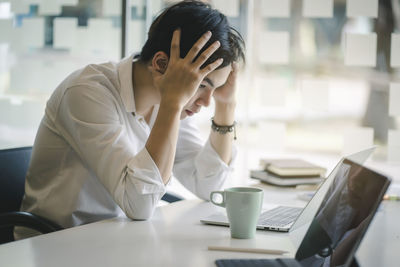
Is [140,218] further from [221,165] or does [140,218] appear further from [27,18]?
[27,18]

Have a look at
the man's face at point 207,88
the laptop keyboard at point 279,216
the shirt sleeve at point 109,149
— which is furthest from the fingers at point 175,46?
the laptop keyboard at point 279,216

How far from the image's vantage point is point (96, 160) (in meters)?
1.42

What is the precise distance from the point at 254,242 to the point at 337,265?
0.35 metres

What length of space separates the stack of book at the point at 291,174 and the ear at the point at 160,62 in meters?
0.65

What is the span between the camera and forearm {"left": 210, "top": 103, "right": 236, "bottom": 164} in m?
1.74

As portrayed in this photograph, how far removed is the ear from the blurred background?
4.70 ft

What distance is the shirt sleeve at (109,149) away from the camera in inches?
52.4

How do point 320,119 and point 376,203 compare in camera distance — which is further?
point 320,119

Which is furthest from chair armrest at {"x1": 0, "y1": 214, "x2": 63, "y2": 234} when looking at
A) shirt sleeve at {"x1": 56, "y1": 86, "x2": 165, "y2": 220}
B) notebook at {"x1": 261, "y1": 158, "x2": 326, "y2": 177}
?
notebook at {"x1": 261, "y1": 158, "x2": 326, "y2": 177}

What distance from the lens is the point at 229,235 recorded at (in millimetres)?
1206

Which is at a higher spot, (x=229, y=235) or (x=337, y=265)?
(x=337, y=265)

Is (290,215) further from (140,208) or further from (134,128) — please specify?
(134,128)

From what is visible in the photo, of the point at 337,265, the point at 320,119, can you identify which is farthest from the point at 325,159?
the point at 337,265

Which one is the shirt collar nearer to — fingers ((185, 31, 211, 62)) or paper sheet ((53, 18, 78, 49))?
fingers ((185, 31, 211, 62))
